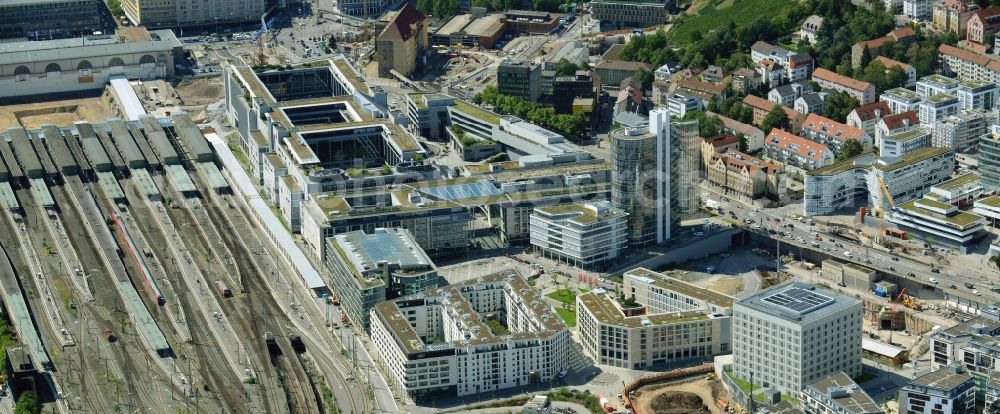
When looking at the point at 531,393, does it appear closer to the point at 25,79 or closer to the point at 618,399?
the point at 618,399

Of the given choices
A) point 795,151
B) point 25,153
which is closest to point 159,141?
point 25,153

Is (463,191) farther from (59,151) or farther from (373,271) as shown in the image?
(59,151)

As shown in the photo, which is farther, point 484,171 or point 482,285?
point 484,171

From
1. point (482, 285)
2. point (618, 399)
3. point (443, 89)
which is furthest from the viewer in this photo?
point (443, 89)

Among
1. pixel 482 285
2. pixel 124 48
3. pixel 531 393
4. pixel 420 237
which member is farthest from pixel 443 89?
pixel 531 393

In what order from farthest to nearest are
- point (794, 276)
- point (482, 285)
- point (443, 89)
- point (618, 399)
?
point (443, 89) → point (794, 276) → point (482, 285) → point (618, 399)

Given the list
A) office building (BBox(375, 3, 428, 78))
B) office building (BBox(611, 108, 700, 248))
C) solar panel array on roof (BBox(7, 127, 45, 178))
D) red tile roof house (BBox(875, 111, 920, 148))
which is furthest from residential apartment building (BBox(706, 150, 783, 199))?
solar panel array on roof (BBox(7, 127, 45, 178))
